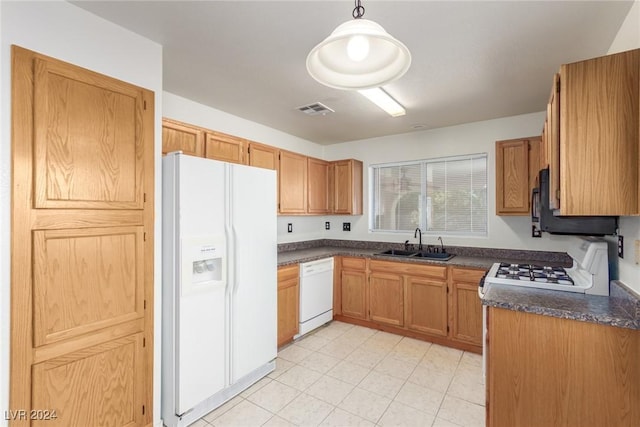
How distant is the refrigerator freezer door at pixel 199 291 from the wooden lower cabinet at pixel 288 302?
33.6 inches

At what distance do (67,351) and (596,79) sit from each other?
9.73ft

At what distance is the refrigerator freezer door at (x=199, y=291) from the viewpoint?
2.01 m

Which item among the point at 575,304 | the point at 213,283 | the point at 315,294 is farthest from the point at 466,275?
the point at 213,283

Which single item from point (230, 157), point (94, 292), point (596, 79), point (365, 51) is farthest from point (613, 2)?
point (94, 292)

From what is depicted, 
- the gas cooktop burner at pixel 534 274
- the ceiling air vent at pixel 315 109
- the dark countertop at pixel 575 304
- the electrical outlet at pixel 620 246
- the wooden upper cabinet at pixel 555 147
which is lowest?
the dark countertop at pixel 575 304

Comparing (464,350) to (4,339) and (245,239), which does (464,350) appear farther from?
(4,339)

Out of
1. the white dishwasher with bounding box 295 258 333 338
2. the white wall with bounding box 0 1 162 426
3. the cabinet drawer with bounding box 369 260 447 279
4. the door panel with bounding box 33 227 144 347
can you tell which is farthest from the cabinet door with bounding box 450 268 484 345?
the door panel with bounding box 33 227 144 347

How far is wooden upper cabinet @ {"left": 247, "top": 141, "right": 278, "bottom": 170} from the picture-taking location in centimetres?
317

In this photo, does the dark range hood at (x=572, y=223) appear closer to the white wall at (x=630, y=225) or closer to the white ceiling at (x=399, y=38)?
the white wall at (x=630, y=225)

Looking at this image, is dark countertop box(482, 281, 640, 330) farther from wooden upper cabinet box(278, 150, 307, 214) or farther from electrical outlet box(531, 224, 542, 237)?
wooden upper cabinet box(278, 150, 307, 214)

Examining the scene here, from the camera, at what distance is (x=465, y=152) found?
12.0 feet

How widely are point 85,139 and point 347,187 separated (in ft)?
10.2

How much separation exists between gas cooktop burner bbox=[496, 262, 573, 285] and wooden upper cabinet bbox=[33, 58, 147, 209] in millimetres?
2628

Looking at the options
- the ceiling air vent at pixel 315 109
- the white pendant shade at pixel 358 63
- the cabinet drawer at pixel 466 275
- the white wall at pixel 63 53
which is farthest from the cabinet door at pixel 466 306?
the white wall at pixel 63 53
